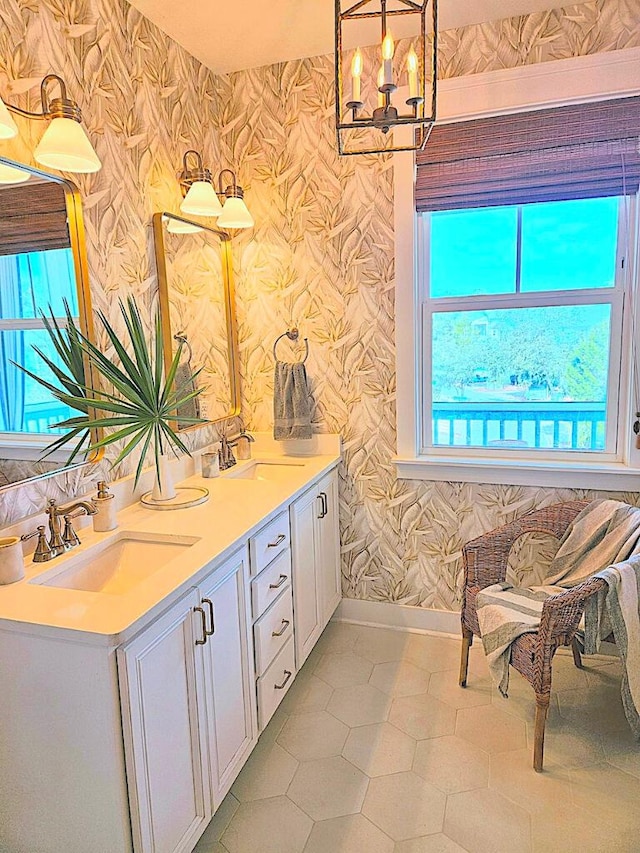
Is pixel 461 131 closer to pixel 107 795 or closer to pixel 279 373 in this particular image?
pixel 279 373

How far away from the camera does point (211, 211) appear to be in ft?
7.68

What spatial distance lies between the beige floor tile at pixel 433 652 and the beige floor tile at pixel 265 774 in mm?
784

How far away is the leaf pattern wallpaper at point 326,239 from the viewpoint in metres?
2.23

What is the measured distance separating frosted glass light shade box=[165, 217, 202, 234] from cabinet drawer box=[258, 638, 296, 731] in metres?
1.68

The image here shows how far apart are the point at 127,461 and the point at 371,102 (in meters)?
1.83

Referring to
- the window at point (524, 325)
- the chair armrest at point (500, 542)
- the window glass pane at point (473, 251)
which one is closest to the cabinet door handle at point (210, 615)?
the chair armrest at point (500, 542)

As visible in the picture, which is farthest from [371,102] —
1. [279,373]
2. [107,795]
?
[107,795]

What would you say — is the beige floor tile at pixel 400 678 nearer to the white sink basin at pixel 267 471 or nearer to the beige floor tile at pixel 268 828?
the beige floor tile at pixel 268 828

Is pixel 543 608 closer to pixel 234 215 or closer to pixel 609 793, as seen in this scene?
pixel 609 793

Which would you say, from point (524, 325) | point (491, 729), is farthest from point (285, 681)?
point (524, 325)

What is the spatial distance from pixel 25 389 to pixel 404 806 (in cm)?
171

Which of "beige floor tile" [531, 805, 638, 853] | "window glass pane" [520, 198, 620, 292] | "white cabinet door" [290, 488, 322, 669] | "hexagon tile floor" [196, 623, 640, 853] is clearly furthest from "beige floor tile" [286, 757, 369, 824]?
"window glass pane" [520, 198, 620, 292]

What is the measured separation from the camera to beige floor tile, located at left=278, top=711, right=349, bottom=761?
2078mm

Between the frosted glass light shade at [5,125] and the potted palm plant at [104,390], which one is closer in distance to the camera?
the frosted glass light shade at [5,125]
